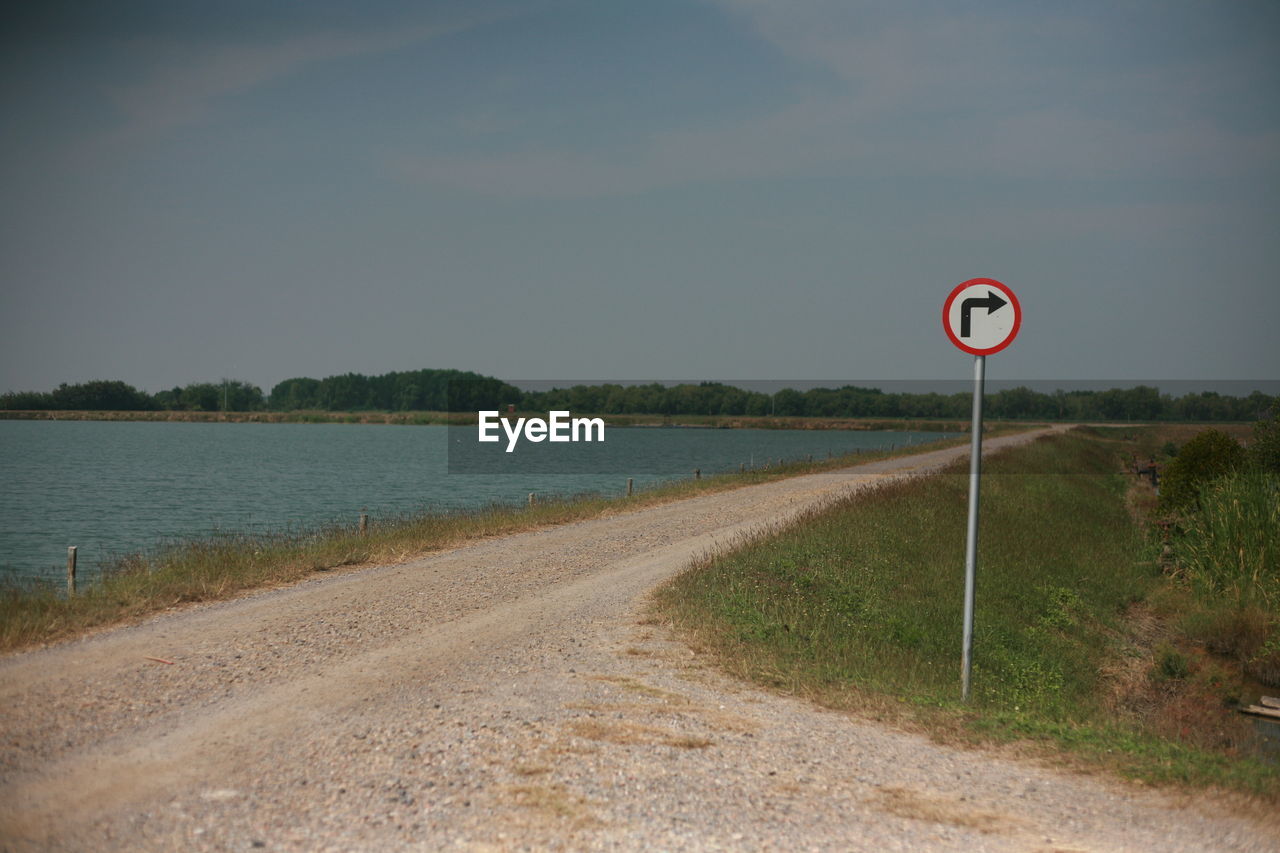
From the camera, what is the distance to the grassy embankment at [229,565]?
10.6 m

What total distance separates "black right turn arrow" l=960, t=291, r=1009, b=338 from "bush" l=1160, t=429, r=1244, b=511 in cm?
1976

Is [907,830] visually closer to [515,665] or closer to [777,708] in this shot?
[777,708]

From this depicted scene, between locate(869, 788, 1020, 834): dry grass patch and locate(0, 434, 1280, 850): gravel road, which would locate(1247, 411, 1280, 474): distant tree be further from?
locate(869, 788, 1020, 834): dry grass patch

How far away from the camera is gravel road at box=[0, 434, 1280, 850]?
5301mm

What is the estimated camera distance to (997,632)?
13.4 meters

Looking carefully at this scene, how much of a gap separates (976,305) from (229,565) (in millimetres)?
12069

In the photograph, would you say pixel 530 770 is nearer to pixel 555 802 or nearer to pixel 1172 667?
pixel 555 802

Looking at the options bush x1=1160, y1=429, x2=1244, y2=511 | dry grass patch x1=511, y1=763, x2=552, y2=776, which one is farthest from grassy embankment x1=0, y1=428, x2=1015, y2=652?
bush x1=1160, y1=429, x2=1244, y2=511

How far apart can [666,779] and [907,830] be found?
5.09ft

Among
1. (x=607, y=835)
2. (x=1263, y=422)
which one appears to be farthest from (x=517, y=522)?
(x=1263, y=422)

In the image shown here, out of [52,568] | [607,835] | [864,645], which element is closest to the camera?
[607,835]

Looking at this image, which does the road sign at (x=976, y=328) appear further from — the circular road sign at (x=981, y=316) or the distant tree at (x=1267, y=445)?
the distant tree at (x=1267, y=445)

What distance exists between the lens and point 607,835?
17.1ft

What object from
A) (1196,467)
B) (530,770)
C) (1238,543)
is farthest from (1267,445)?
(530,770)
